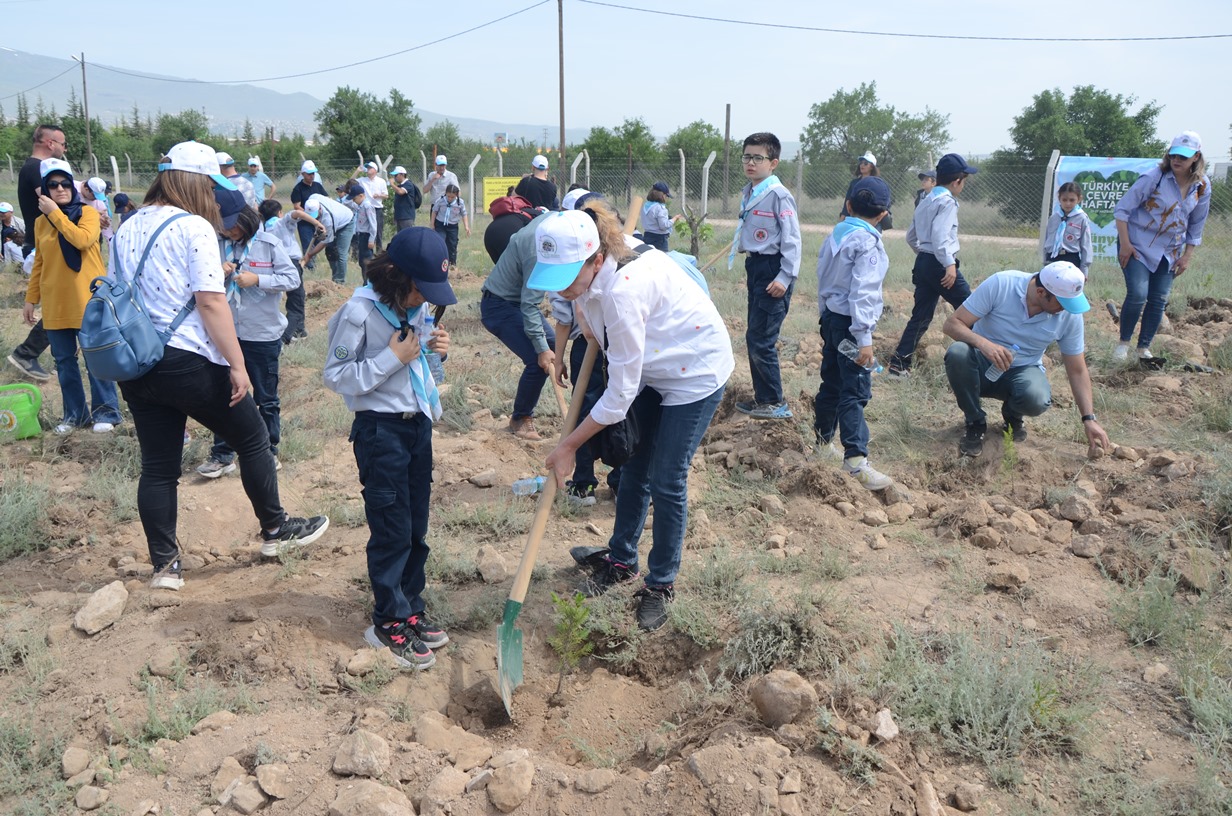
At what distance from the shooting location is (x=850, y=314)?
5.06 m

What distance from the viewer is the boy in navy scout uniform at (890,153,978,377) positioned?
687cm

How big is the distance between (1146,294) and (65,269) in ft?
25.5

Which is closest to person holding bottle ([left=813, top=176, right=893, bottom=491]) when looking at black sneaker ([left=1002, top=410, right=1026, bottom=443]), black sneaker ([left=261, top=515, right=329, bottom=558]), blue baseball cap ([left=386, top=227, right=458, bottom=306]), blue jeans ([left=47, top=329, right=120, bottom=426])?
black sneaker ([left=1002, top=410, right=1026, bottom=443])

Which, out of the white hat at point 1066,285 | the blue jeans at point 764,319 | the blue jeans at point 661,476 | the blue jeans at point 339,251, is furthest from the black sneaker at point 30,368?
the white hat at point 1066,285

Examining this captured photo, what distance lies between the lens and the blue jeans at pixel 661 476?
11.3ft

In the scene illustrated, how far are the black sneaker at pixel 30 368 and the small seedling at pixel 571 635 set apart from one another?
258 inches

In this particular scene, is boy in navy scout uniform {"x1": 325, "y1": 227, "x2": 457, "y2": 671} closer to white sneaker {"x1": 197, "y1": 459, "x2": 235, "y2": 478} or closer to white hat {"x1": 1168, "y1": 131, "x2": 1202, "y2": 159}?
white sneaker {"x1": 197, "y1": 459, "x2": 235, "y2": 478}

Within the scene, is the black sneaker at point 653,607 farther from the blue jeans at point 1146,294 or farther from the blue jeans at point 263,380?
the blue jeans at point 1146,294

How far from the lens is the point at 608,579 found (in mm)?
3941

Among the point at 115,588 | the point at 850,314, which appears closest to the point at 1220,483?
the point at 850,314

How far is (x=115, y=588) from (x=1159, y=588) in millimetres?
4293

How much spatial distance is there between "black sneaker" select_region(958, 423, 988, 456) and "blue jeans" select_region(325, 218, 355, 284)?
8.72 meters

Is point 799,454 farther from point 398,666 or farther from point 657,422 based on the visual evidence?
point 398,666

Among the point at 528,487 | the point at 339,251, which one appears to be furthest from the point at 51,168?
the point at 339,251
